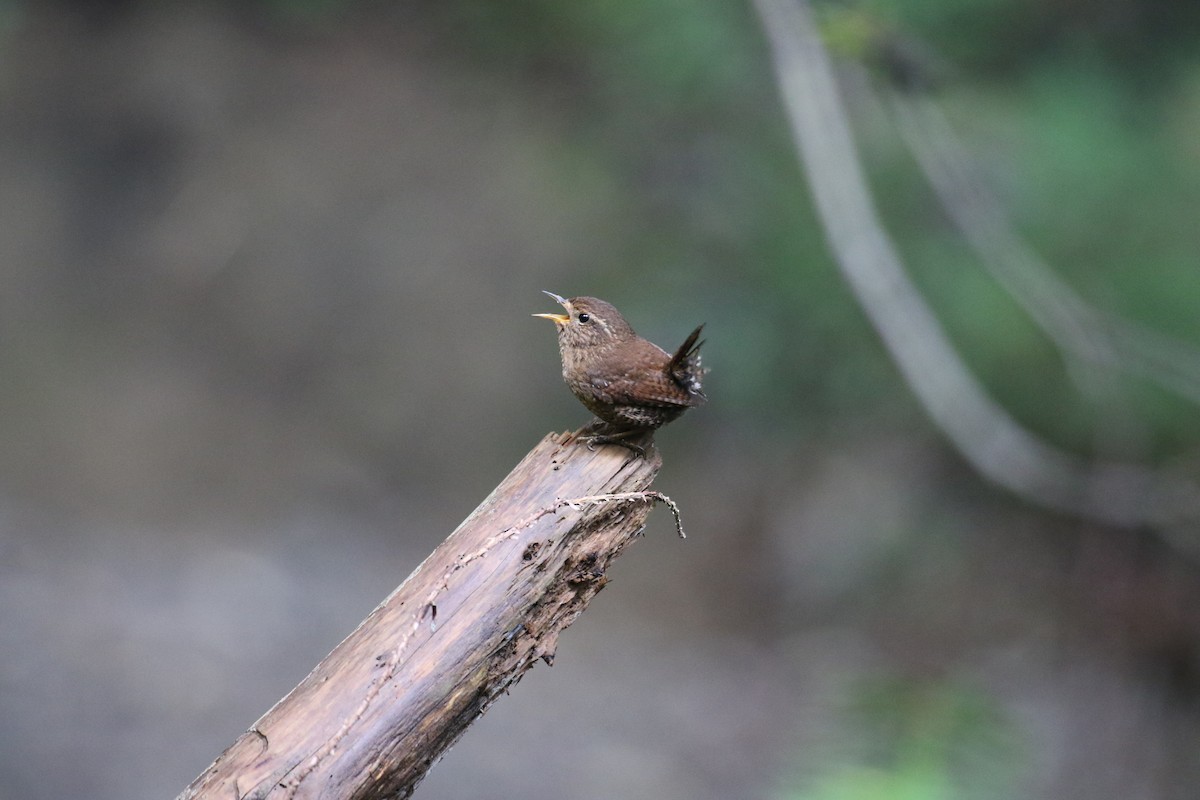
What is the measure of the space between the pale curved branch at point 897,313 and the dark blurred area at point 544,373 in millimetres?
312

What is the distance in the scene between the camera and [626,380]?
8.02 ft

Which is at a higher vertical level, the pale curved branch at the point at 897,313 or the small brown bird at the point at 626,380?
the pale curved branch at the point at 897,313

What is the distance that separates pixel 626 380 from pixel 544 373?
5025 mm

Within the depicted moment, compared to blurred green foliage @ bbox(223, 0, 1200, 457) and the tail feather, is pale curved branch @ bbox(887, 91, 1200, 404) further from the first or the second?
the tail feather

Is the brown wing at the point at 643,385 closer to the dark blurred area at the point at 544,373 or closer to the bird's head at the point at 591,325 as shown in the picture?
the bird's head at the point at 591,325

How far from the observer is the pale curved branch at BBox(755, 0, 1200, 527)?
157 inches

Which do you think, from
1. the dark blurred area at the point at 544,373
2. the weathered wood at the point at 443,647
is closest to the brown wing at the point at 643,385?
the weathered wood at the point at 443,647

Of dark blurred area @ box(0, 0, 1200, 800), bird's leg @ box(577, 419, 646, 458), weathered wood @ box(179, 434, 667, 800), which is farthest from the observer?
dark blurred area @ box(0, 0, 1200, 800)

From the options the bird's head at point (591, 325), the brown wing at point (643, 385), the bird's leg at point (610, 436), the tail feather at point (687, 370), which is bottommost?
the bird's leg at point (610, 436)

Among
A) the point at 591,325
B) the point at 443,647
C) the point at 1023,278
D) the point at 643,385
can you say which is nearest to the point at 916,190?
the point at 1023,278

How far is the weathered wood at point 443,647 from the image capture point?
5.73 feet

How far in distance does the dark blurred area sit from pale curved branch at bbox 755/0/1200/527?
0.31 metres

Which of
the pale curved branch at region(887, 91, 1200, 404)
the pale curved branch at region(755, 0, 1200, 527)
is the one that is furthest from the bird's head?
the pale curved branch at region(887, 91, 1200, 404)

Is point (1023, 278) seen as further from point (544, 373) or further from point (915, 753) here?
point (544, 373)
